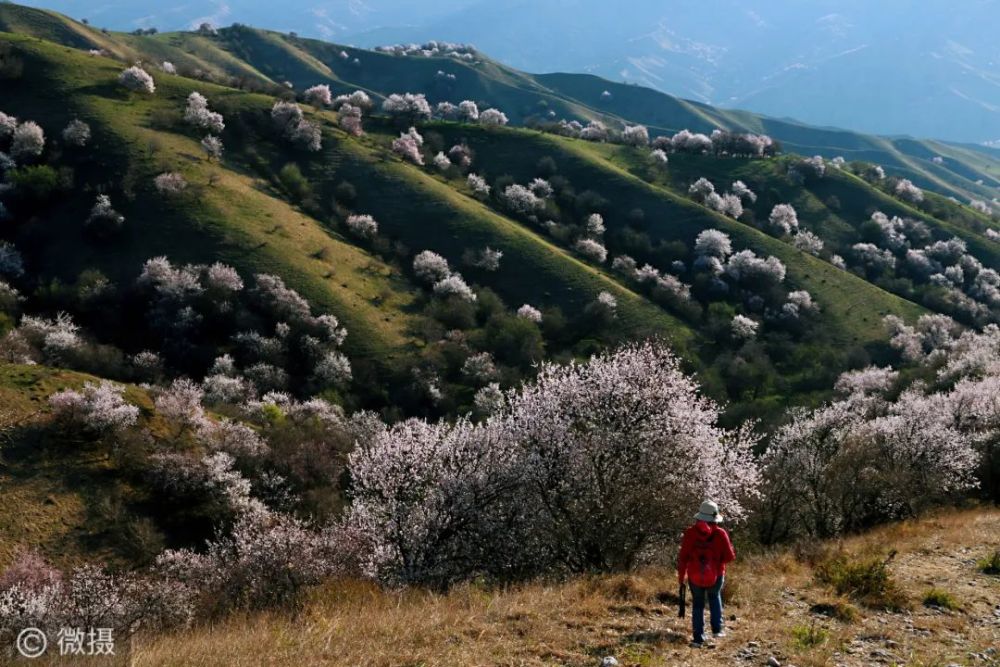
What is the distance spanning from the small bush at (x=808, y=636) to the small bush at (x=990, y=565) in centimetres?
863

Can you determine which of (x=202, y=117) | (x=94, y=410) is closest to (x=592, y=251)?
(x=202, y=117)

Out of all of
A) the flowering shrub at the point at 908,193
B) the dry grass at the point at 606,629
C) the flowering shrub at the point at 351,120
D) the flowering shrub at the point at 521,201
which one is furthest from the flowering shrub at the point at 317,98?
the dry grass at the point at 606,629

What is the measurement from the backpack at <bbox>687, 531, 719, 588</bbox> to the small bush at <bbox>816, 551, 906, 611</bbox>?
17.2 feet

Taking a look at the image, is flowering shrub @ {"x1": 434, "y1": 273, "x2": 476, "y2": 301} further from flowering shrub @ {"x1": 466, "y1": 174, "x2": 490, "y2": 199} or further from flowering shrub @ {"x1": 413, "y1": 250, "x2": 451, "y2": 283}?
flowering shrub @ {"x1": 466, "y1": 174, "x2": 490, "y2": 199}

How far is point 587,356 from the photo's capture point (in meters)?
92.0

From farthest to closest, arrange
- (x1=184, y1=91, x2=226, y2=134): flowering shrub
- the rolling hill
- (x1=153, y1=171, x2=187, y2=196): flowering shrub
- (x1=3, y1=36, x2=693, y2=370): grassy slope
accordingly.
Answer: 1. (x1=184, y1=91, x2=226, y2=134): flowering shrub
2. (x1=153, y1=171, x2=187, y2=196): flowering shrub
3. (x1=3, y1=36, x2=693, y2=370): grassy slope
4. the rolling hill

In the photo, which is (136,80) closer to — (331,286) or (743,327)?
(331,286)

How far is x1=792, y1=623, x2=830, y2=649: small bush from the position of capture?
12867 millimetres

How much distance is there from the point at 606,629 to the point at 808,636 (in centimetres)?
419

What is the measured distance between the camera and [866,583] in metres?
15.8

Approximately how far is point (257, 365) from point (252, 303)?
11.0 metres

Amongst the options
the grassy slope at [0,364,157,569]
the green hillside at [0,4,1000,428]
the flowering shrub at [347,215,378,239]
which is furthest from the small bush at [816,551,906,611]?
the flowering shrub at [347,215,378,239]

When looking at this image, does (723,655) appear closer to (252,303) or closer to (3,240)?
(252,303)

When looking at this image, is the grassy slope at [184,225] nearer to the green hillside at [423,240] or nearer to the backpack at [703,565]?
the green hillside at [423,240]
